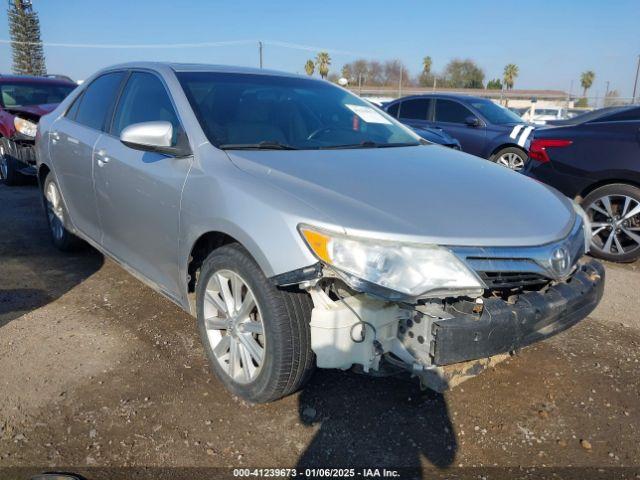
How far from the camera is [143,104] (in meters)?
3.34

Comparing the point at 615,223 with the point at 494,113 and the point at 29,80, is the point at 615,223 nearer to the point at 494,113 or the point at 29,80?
the point at 494,113

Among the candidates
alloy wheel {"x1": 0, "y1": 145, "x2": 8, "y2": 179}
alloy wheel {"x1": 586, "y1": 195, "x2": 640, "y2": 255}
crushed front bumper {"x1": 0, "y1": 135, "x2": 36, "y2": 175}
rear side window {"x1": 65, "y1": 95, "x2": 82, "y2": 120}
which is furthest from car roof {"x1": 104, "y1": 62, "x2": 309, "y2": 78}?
alloy wheel {"x1": 0, "y1": 145, "x2": 8, "y2": 179}

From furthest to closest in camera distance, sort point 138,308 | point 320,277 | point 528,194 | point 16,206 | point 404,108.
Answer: point 404,108 → point 16,206 → point 138,308 → point 528,194 → point 320,277

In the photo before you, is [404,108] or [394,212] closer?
[394,212]

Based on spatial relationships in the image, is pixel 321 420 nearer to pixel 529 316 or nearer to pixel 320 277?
pixel 320 277

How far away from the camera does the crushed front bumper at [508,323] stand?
2.02 metres

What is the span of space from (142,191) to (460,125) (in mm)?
7173

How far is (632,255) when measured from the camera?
15.9 feet

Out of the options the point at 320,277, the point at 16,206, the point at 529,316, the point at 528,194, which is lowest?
the point at 16,206

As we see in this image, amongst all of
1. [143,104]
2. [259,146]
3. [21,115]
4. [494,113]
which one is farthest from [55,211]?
[494,113]

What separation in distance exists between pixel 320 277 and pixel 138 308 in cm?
209

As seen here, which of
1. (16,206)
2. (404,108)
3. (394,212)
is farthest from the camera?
(404,108)

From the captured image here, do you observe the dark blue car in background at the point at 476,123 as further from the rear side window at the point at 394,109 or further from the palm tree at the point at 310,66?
the palm tree at the point at 310,66

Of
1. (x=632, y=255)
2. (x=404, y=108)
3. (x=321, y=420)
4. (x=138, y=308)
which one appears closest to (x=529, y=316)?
(x=321, y=420)
